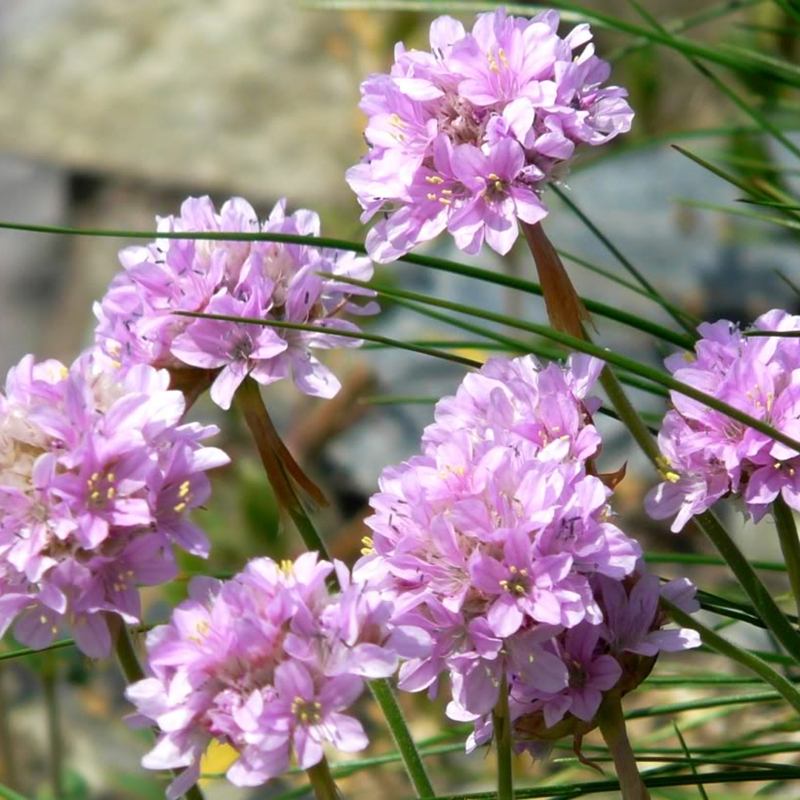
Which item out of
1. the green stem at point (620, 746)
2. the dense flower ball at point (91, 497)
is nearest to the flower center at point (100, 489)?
the dense flower ball at point (91, 497)

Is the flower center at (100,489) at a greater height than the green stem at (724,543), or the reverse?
the flower center at (100,489)

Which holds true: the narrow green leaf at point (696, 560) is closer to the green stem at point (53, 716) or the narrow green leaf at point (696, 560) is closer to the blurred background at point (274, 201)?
the blurred background at point (274, 201)

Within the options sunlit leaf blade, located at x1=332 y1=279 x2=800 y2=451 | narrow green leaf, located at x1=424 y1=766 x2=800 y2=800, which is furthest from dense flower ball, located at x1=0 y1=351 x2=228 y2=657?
narrow green leaf, located at x1=424 y1=766 x2=800 y2=800

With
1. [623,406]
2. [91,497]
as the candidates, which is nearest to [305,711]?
[91,497]

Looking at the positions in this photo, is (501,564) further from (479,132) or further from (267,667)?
(479,132)

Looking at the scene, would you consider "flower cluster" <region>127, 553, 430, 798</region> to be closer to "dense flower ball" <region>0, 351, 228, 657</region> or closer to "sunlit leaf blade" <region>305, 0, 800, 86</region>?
"dense flower ball" <region>0, 351, 228, 657</region>

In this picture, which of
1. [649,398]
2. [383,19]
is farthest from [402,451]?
[383,19]
